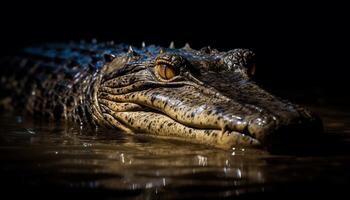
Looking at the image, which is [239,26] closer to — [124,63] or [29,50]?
[29,50]

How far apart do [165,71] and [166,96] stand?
1.25 ft

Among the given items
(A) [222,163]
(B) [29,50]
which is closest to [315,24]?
(B) [29,50]

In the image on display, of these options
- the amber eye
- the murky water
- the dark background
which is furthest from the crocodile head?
the dark background

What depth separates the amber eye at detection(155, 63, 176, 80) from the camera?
13.7 ft

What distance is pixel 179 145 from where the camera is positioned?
3.44 metres

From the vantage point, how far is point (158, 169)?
260cm

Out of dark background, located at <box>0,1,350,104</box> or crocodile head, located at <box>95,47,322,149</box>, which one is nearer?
crocodile head, located at <box>95,47,322,149</box>

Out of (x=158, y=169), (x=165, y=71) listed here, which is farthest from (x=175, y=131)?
(x=158, y=169)

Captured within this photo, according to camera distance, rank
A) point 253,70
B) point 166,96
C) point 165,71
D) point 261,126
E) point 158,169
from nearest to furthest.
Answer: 1. point 158,169
2. point 261,126
3. point 166,96
4. point 165,71
5. point 253,70

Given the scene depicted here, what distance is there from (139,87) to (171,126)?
2.39 feet

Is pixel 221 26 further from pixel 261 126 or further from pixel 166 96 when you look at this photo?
pixel 261 126

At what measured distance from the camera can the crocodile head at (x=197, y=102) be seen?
3049 millimetres

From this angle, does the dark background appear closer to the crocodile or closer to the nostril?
the crocodile

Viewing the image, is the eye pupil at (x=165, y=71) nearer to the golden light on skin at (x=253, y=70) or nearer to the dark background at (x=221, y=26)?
the golden light on skin at (x=253, y=70)
